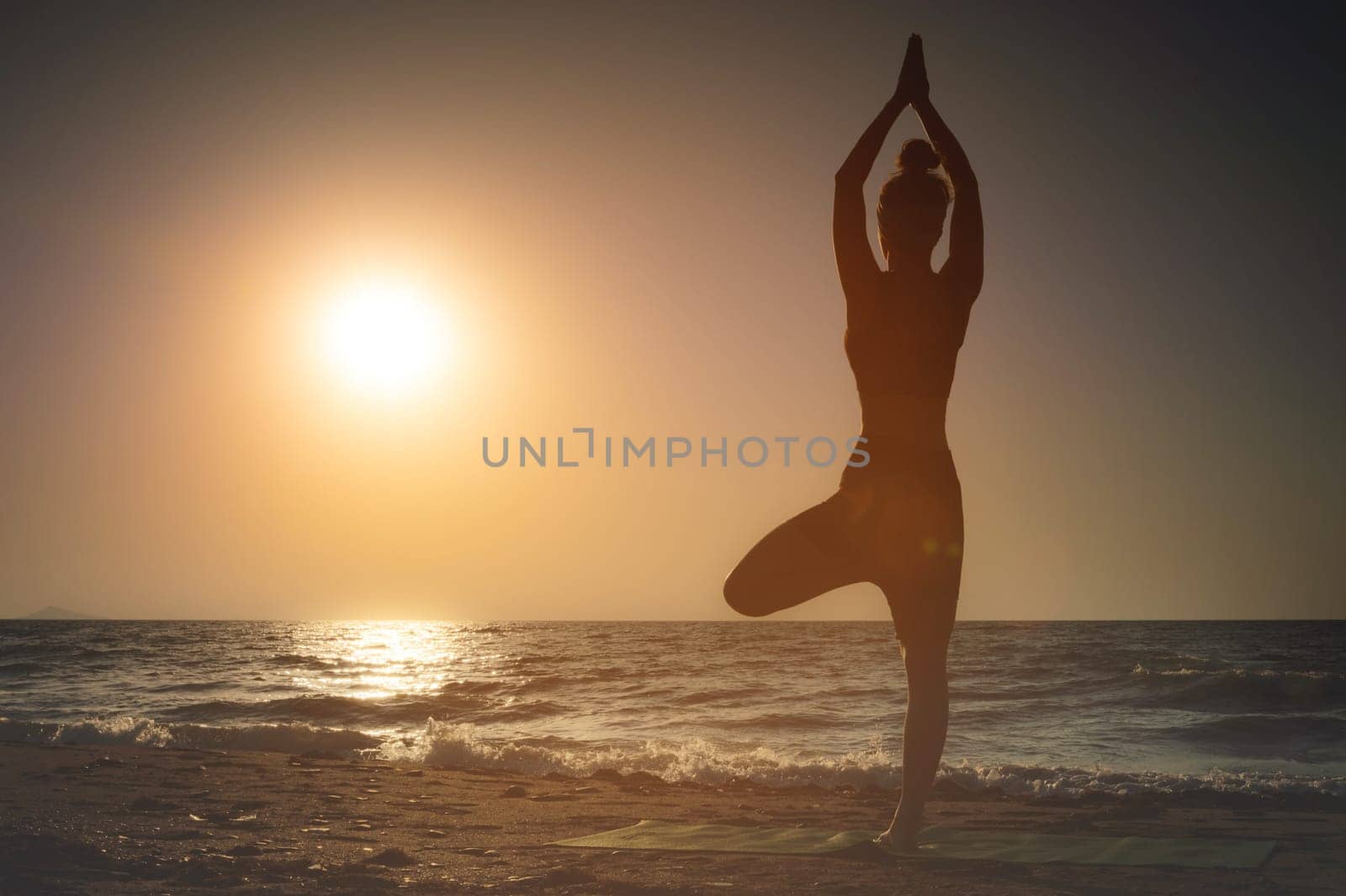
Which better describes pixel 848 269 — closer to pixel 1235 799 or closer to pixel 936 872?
pixel 936 872

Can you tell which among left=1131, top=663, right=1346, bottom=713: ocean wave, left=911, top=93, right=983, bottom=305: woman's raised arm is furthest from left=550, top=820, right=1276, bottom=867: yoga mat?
left=1131, top=663, right=1346, bottom=713: ocean wave

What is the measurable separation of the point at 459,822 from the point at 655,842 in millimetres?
1688

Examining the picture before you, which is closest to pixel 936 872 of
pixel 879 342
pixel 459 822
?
pixel 879 342

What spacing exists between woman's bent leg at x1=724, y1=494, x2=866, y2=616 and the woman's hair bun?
1354 millimetres

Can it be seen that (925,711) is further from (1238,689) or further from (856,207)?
(1238,689)

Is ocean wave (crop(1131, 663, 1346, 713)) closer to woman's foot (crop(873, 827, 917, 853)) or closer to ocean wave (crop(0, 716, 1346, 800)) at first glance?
ocean wave (crop(0, 716, 1346, 800))

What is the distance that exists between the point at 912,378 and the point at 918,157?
2.88ft

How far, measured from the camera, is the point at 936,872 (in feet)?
15.0

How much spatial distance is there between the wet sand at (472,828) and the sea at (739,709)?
824 mm

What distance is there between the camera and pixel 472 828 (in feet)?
20.9

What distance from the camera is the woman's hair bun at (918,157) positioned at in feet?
14.1

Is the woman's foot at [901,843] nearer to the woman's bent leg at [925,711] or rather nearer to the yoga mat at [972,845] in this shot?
the yoga mat at [972,845]

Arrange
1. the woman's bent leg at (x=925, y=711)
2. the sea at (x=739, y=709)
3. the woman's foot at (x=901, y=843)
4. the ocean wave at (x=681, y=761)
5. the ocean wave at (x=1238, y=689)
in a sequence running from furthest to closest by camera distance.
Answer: the ocean wave at (x=1238, y=689) → the sea at (x=739, y=709) → the ocean wave at (x=681, y=761) → the woman's foot at (x=901, y=843) → the woman's bent leg at (x=925, y=711)

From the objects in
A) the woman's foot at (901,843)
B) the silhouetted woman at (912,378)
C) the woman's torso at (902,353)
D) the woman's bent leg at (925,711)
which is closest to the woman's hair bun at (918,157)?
the silhouetted woman at (912,378)
